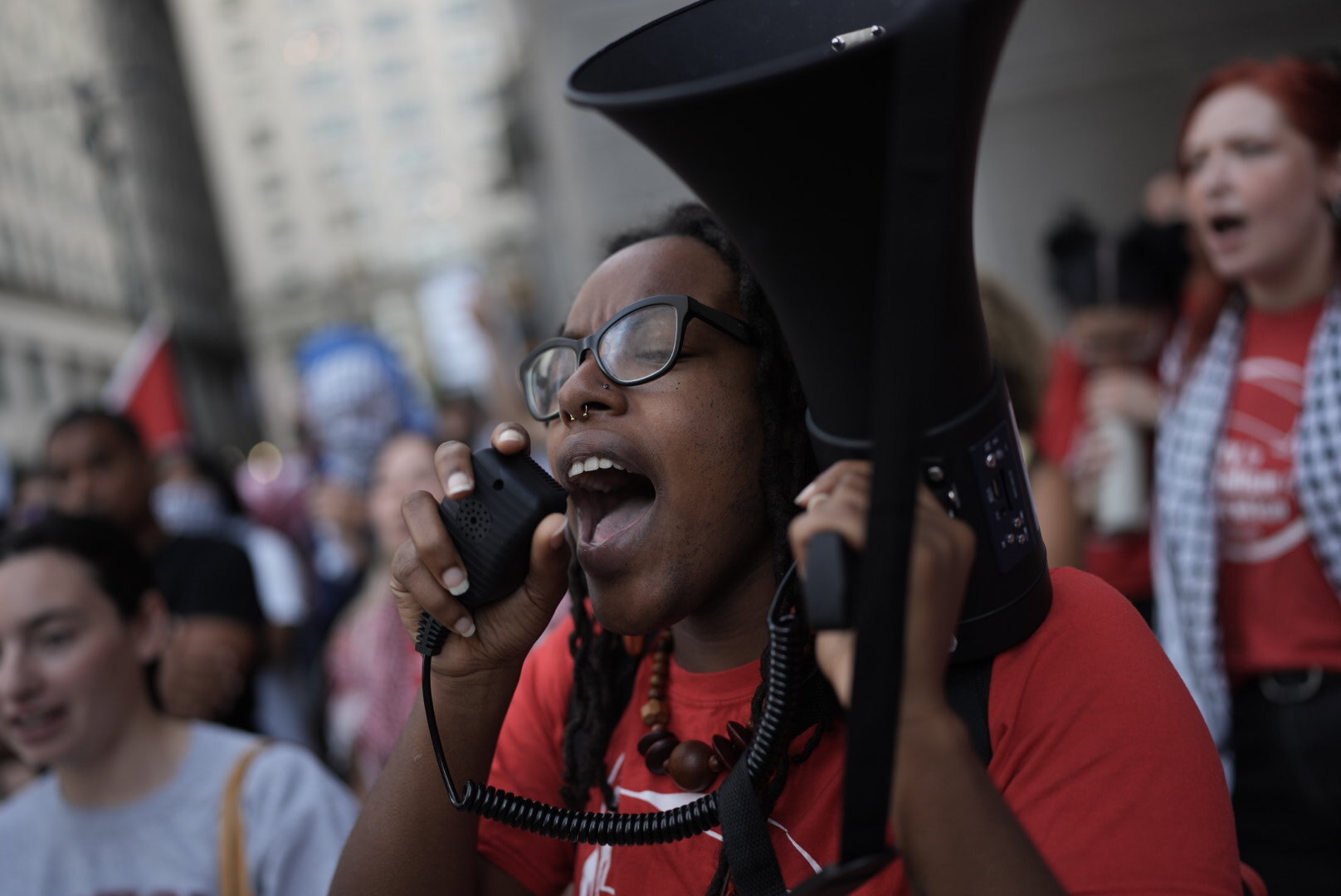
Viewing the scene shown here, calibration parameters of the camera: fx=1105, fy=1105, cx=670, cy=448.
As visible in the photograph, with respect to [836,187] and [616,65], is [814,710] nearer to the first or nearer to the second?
[836,187]

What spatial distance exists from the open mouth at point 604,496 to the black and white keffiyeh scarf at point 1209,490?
4.96ft

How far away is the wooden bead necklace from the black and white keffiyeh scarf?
1.38 meters

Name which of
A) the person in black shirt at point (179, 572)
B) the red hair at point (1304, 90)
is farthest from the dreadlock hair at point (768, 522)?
the person in black shirt at point (179, 572)

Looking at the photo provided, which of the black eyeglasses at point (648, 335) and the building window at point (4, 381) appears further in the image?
the building window at point (4, 381)

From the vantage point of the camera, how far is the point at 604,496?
1.63 metres

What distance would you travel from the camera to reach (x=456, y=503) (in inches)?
59.5

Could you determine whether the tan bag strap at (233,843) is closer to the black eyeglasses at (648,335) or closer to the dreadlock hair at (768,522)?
the dreadlock hair at (768,522)

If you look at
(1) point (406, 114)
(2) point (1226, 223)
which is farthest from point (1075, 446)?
(1) point (406, 114)

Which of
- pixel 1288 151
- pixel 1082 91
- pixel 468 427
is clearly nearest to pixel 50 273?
→ pixel 468 427

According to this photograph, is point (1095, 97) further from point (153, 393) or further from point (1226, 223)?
point (153, 393)

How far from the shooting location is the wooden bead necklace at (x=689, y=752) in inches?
58.4

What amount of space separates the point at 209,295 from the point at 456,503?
83.6 m

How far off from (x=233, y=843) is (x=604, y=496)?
133cm

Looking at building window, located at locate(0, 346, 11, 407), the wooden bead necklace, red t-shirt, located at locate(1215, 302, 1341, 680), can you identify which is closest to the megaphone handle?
the wooden bead necklace
